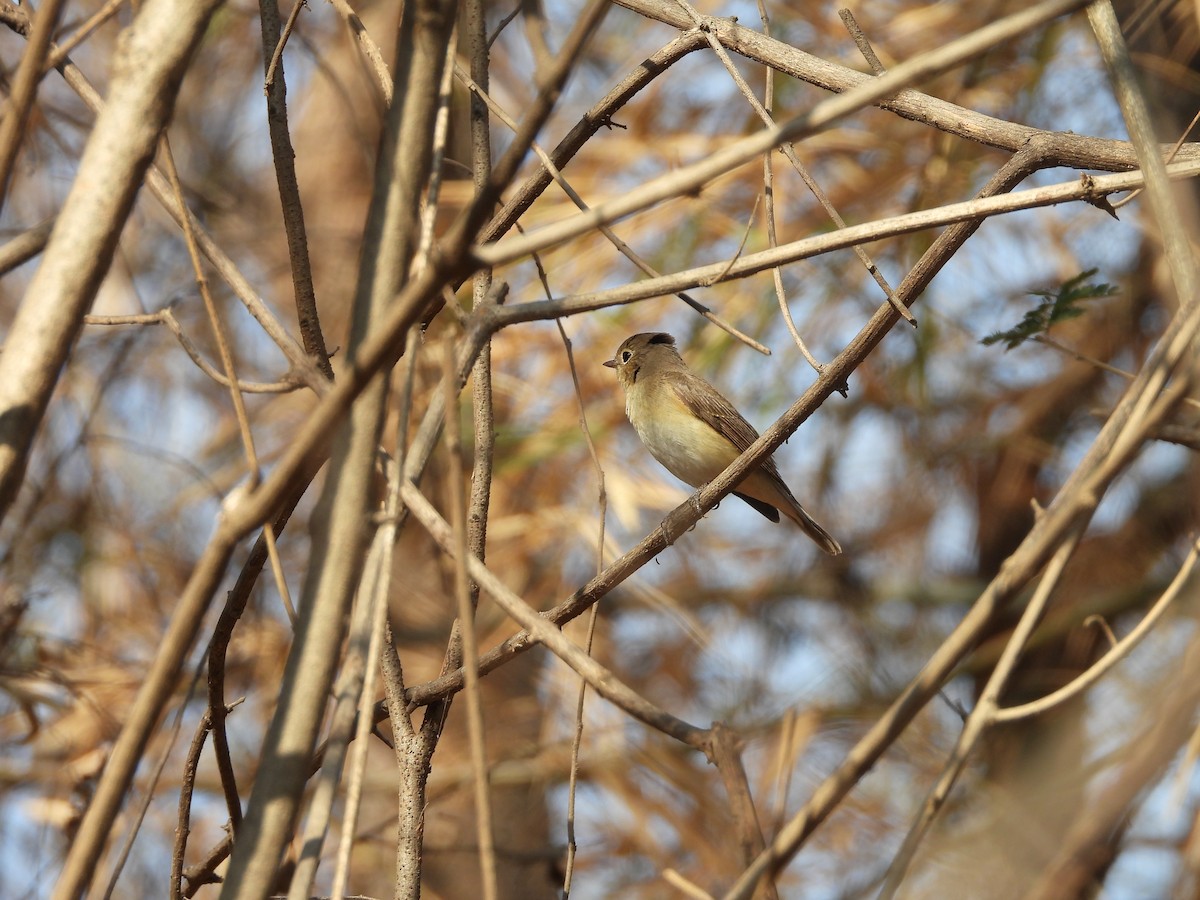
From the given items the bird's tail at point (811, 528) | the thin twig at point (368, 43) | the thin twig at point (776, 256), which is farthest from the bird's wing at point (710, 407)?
the thin twig at point (776, 256)

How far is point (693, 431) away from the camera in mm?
5105

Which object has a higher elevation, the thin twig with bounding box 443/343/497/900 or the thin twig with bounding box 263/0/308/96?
the thin twig with bounding box 263/0/308/96

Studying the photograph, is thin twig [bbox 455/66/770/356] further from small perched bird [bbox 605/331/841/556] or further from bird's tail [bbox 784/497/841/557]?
bird's tail [bbox 784/497/841/557]

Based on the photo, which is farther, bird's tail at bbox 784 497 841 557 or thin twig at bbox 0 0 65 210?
bird's tail at bbox 784 497 841 557

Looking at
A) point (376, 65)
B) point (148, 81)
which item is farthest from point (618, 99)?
point (148, 81)

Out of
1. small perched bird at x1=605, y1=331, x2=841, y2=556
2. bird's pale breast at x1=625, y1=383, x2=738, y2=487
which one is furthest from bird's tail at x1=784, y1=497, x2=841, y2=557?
bird's pale breast at x1=625, y1=383, x2=738, y2=487

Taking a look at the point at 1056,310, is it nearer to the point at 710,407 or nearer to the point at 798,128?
the point at 798,128

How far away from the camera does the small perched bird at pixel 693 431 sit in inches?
200

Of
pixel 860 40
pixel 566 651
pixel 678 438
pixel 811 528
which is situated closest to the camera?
pixel 566 651

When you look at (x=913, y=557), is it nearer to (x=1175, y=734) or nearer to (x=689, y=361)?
(x=689, y=361)

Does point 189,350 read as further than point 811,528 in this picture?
No

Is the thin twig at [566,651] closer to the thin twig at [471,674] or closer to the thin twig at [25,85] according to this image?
the thin twig at [471,674]

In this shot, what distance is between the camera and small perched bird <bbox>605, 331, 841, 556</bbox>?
200 inches

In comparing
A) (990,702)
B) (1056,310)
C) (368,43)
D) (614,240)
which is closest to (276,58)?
(368,43)
